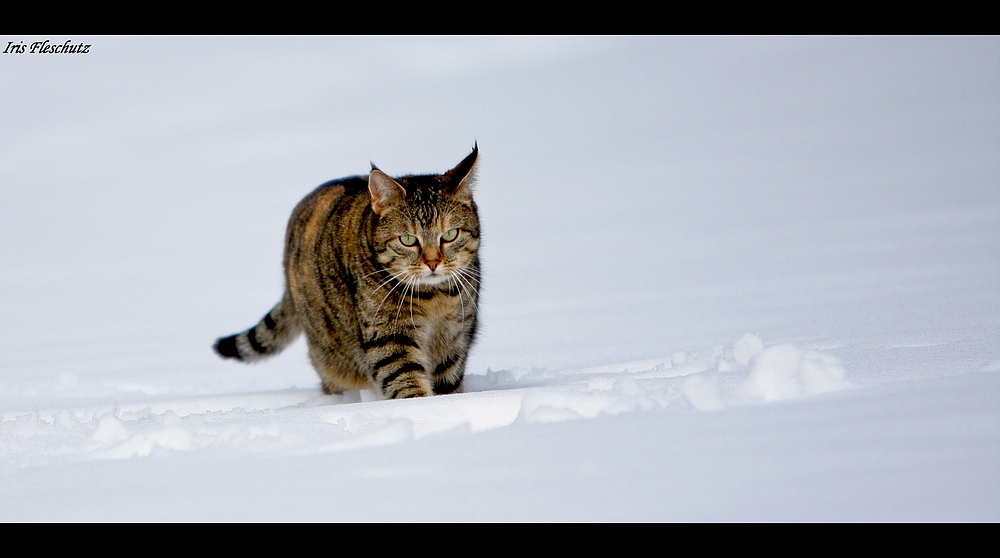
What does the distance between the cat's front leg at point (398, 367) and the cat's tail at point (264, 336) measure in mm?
919

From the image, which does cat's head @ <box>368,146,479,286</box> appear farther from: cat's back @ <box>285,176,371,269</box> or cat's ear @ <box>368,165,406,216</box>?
cat's back @ <box>285,176,371,269</box>

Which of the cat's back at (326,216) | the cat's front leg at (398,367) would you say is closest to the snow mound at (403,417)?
the cat's front leg at (398,367)

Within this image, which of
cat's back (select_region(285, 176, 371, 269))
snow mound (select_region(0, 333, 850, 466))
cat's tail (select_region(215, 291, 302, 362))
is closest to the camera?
snow mound (select_region(0, 333, 850, 466))

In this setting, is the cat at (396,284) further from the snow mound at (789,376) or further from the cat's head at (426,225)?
the snow mound at (789,376)

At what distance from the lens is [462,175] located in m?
3.81

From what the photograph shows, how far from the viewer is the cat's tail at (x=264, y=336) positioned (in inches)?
183

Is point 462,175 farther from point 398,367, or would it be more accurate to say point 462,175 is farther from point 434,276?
point 398,367

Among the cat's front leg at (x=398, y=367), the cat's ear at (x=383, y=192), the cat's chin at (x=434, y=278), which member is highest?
the cat's ear at (x=383, y=192)

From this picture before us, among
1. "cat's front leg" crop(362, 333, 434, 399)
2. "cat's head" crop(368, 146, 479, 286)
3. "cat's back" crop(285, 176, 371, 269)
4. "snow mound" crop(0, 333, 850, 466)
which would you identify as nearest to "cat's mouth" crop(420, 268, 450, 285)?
"cat's head" crop(368, 146, 479, 286)

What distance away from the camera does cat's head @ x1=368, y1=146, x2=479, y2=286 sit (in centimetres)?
371

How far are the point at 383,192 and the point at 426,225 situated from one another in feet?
0.75

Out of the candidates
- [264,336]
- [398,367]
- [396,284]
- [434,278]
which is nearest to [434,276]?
[434,278]

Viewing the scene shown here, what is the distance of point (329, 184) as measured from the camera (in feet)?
15.2
